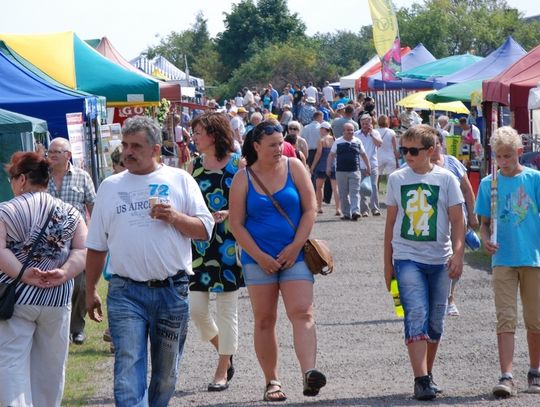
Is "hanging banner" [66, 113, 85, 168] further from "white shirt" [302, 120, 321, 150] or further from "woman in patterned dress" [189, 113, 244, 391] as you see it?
"white shirt" [302, 120, 321, 150]

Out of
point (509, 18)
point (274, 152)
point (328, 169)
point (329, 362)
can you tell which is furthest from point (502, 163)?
point (509, 18)

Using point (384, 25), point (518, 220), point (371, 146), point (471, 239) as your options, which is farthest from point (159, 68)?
point (518, 220)

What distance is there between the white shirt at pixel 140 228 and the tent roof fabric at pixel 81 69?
40.4 feet

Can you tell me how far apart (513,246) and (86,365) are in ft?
11.9

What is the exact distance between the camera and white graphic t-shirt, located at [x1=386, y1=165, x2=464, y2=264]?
24.8 feet

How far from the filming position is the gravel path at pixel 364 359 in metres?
7.75

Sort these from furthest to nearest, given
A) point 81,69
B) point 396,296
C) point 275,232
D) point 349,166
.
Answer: point 349,166 → point 81,69 → point 396,296 → point 275,232

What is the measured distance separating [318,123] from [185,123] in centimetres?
2092

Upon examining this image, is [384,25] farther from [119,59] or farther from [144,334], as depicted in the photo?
[144,334]

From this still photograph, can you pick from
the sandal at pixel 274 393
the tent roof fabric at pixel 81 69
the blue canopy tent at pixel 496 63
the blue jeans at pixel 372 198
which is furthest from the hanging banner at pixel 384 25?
the sandal at pixel 274 393

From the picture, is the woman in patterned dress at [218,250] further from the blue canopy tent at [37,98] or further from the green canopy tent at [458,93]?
the green canopy tent at [458,93]

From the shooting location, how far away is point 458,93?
23609mm

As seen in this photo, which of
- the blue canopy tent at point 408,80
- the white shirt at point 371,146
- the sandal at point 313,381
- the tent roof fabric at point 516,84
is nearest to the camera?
the sandal at point 313,381

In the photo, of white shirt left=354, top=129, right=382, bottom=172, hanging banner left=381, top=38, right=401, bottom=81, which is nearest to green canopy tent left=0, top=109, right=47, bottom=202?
white shirt left=354, top=129, right=382, bottom=172
